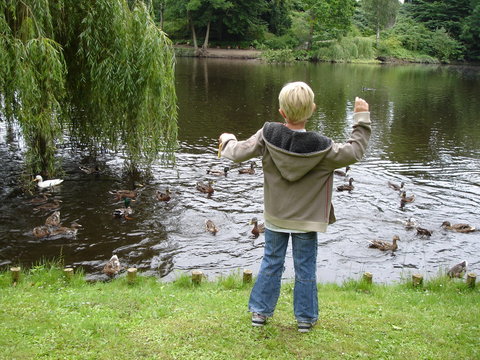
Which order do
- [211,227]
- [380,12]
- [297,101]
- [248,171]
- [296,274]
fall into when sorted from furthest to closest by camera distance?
[380,12] < [248,171] < [211,227] < [296,274] < [297,101]

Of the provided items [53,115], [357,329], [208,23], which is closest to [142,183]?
[53,115]

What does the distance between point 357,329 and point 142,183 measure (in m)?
10.8

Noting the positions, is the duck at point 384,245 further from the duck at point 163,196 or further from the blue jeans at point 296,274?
the blue jeans at point 296,274

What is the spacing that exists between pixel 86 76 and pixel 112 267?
6.52 meters

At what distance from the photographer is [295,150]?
463 centimetres

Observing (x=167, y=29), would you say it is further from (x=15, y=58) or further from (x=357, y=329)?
(x=357, y=329)

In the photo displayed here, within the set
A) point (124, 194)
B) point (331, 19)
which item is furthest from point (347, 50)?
point (124, 194)

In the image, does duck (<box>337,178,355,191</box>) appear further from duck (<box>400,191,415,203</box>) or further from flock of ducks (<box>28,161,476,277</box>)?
duck (<box>400,191,415,203</box>)

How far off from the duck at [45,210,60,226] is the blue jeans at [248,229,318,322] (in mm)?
7690

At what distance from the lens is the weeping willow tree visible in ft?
37.2

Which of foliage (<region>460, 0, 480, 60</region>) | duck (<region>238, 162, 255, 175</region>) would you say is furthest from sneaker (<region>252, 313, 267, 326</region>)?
foliage (<region>460, 0, 480, 60</region>)

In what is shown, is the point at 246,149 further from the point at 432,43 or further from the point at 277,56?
the point at 432,43

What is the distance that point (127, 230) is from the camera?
11805mm

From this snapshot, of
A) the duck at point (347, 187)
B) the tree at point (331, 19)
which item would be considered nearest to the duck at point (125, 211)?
the duck at point (347, 187)
